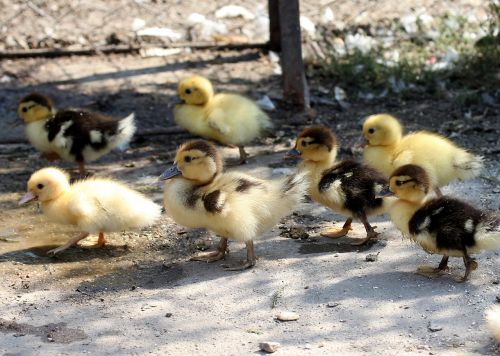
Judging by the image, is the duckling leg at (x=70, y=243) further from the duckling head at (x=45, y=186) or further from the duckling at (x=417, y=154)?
the duckling at (x=417, y=154)

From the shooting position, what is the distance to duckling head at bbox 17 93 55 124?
7.58 m

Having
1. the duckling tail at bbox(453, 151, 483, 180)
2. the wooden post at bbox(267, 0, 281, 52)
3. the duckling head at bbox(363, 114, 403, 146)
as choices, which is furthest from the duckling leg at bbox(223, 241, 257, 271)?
the wooden post at bbox(267, 0, 281, 52)

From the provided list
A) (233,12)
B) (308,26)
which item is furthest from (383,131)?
(233,12)

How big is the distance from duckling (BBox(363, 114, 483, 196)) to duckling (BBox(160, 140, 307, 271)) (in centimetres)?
99

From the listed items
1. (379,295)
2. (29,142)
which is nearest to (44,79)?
(29,142)

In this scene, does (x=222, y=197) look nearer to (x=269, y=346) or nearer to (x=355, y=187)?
(x=355, y=187)

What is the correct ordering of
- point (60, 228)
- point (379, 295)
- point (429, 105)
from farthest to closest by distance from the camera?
point (429, 105)
point (60, 228)
point (379, 295)

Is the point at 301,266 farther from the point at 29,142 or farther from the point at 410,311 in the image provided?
the point at 29,142

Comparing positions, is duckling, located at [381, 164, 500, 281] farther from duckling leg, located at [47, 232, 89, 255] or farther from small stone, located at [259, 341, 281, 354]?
duckling leg, located at [47, 232, 89, 255]

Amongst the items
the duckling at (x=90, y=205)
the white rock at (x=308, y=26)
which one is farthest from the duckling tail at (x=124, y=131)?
the white rock at (x=308, y=26)

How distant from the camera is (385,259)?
5.73 metres

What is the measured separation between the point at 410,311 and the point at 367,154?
1.95 meters

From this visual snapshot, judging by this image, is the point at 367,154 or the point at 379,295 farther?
the point at 367,154

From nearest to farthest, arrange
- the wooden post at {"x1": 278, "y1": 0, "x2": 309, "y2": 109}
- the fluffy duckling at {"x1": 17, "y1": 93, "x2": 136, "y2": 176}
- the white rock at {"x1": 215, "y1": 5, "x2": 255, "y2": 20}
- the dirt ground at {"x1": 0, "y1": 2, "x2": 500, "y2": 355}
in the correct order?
the dirt ground at {"x1": 0, "y1": 2, "x2": 500, "y2": 355}, the fluffy duckling at {"x1": 17, "y1": 93, "x2": 136, "y2": 176}, the wooden post at {"x1": 278, "y1": 0, "x2": 309, "y2": 109}, the white rock at {"x1": 215, "y1": 5, "x2": 255, "y2": 20}
